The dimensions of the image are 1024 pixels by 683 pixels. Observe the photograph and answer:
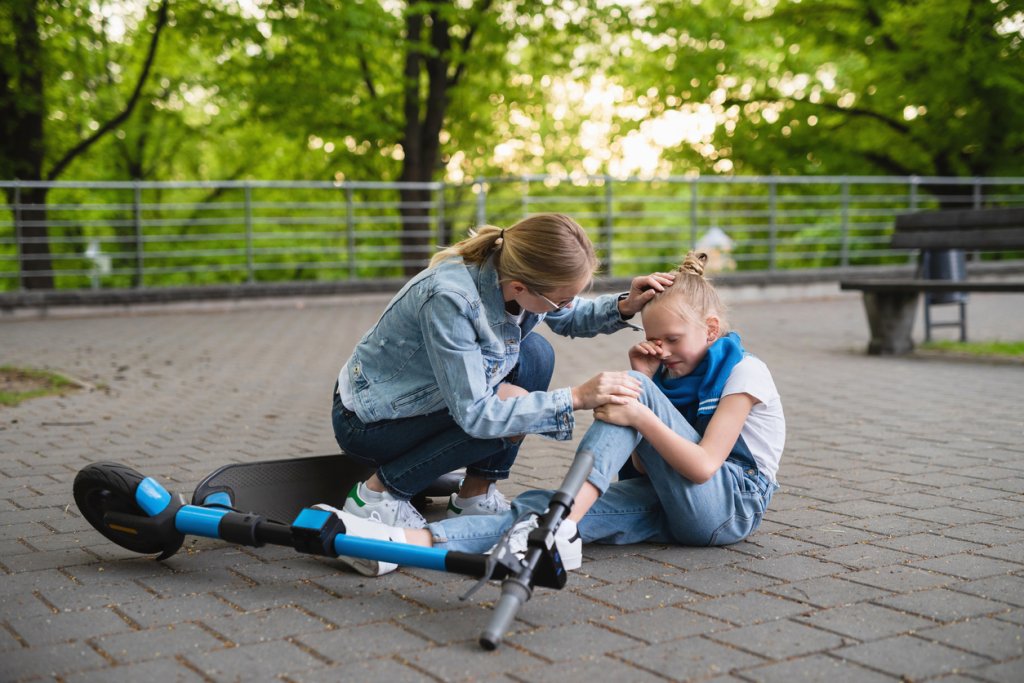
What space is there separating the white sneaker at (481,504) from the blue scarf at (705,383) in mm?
706

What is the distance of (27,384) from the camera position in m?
7.40

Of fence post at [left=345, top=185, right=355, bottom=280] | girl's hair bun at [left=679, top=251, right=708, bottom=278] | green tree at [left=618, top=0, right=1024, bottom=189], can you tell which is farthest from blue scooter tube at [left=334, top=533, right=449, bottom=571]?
green tree at [left=618, top=0, right=1024, bottom=189]

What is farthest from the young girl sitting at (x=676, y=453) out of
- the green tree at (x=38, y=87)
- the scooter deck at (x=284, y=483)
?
the green tree at (x=38, y=87)

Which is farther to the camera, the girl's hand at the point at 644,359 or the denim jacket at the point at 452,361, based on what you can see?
the girl's hand at the point at 644,359

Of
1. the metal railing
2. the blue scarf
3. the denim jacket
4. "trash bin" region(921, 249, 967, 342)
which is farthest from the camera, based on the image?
the metal railing

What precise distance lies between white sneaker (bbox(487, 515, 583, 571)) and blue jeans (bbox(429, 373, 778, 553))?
0.36 feet

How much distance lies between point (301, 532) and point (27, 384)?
5.26m

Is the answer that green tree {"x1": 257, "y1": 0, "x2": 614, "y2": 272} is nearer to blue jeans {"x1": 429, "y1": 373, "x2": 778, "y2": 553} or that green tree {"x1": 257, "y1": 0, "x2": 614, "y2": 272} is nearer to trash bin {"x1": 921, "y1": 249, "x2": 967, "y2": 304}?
trash bin {"x1": 921, "y1": 249, "x2": 967, "y2": 304}

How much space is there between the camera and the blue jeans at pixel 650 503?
3.14m

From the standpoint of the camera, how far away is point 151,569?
10.6ft

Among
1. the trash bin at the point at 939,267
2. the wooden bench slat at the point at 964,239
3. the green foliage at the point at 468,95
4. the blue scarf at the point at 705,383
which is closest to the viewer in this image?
the blue scarf at the point at 705,383

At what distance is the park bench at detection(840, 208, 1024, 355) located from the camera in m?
8.52

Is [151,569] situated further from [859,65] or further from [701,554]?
[859,65]

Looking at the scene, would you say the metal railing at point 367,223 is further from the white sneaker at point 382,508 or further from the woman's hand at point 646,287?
the white sneaker at point 382,508
